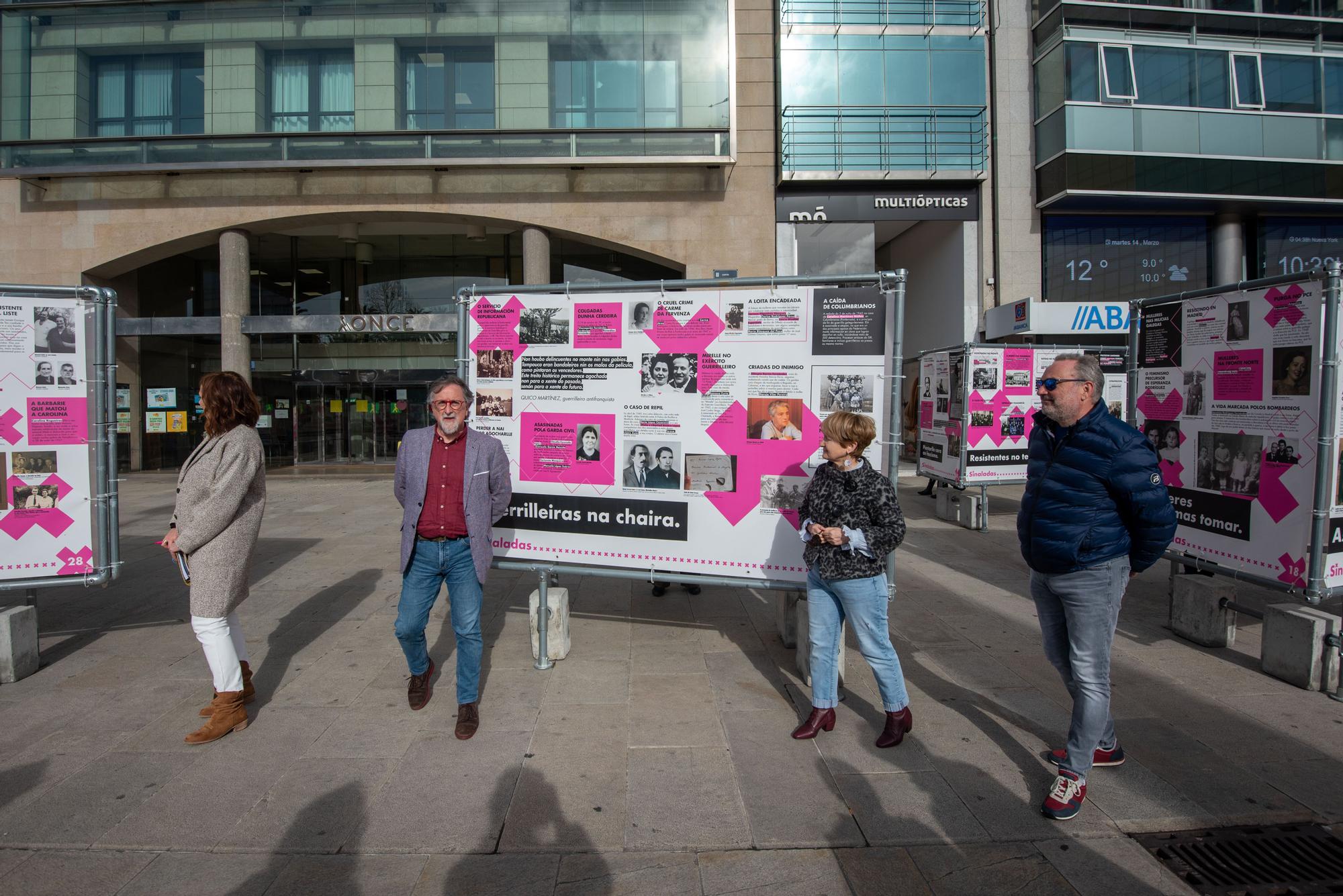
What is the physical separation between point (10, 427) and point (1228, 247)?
23797mm

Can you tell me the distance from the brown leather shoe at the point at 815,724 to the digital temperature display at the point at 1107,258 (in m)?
18.2

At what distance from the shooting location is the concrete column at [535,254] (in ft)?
59.3

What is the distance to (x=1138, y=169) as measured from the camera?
58.4 feet

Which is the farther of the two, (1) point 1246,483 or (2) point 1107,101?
(2) point 1107,101

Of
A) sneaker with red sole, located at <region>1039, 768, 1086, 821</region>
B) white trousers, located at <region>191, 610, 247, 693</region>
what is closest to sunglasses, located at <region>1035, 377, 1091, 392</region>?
sneaker with red sole, located at <region>1039, 768, 1086, 821</region>

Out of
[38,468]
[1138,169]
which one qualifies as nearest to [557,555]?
[38,468]

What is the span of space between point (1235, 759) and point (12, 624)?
272 inches

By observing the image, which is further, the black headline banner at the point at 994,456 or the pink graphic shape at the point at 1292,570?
the black headline banner at the point at 994,456

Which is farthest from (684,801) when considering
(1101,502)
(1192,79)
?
(1192,79)

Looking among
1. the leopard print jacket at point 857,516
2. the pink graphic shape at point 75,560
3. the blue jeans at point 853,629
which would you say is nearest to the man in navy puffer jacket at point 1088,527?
the leopard print jacket at point 857,516

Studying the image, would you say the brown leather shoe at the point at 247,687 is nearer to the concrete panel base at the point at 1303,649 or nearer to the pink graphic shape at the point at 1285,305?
the concrete panel base at the point at 1303,649

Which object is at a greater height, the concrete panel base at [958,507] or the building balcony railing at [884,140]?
the building balcony railing at [884,140]

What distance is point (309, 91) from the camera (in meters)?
17.7

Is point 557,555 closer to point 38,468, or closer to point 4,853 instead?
point 4,853
